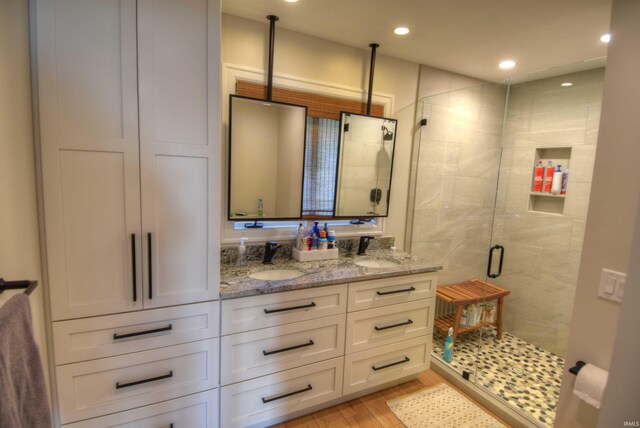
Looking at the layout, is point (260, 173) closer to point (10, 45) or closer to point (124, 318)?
point (124, 318)

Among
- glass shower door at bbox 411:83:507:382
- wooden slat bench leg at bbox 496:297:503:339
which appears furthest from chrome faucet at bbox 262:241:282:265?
wooden slat bench leg at bbox 496:297:503:339

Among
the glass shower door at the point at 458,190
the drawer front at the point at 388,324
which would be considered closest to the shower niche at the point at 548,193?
the glass shower door at the point at 458,190

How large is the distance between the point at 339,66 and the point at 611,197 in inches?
73.1

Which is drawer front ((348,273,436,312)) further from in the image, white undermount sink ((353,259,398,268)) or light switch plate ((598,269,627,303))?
light switch plate ((598,269,627,303))

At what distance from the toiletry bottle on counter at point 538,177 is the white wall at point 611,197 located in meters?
1.68

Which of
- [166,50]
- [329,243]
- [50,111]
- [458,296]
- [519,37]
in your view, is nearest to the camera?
[50,111]

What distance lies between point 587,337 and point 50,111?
2.48 metres

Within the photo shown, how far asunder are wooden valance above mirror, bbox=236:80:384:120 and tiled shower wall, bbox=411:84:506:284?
729 mm

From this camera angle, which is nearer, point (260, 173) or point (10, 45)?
point (10, 45)

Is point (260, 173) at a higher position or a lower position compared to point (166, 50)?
lower

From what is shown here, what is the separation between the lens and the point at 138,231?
1.40 meters

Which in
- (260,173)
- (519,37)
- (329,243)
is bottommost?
(329,243)

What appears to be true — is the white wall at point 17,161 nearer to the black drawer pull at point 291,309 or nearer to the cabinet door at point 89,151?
the cabinet door at point 89,151

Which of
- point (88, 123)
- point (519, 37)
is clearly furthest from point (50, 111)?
point (519, 37)
